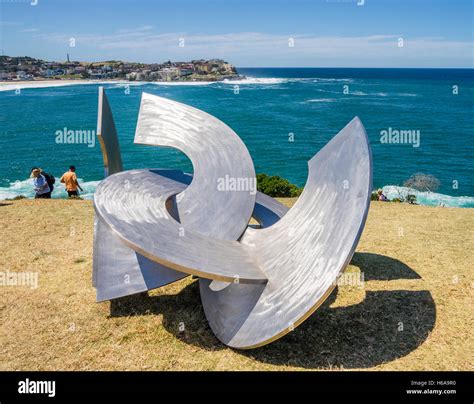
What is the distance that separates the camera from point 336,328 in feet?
27.2

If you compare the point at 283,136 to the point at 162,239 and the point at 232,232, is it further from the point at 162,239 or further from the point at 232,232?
the point at 162,239

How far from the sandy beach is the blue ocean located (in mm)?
19303

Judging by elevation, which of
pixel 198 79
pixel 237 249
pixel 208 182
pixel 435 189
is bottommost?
pixel 435 189

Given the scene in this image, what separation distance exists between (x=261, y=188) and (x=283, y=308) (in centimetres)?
1319

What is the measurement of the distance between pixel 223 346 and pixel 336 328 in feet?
7.31

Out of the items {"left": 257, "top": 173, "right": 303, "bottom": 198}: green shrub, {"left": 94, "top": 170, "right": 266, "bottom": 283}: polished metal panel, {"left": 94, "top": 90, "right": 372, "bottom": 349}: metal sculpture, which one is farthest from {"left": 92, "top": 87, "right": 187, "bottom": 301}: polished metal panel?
{"left": 257, "top": 173, "right": 303, "bottom": 198}: green shrub

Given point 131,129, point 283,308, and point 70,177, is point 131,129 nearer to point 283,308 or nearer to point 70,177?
point 70,177

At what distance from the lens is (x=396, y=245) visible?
1236 centimetres

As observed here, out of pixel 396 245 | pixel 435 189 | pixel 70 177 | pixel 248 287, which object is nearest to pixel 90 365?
pixel 248 287

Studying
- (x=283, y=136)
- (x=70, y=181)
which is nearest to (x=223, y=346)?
(x=70, y=181)

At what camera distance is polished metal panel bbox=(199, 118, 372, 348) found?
642cm

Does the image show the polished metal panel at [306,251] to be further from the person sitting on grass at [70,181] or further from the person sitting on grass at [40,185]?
the person sitting on grass at [40,185]

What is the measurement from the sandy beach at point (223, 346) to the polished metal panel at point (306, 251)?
72cm

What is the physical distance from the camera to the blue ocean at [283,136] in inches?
1517
